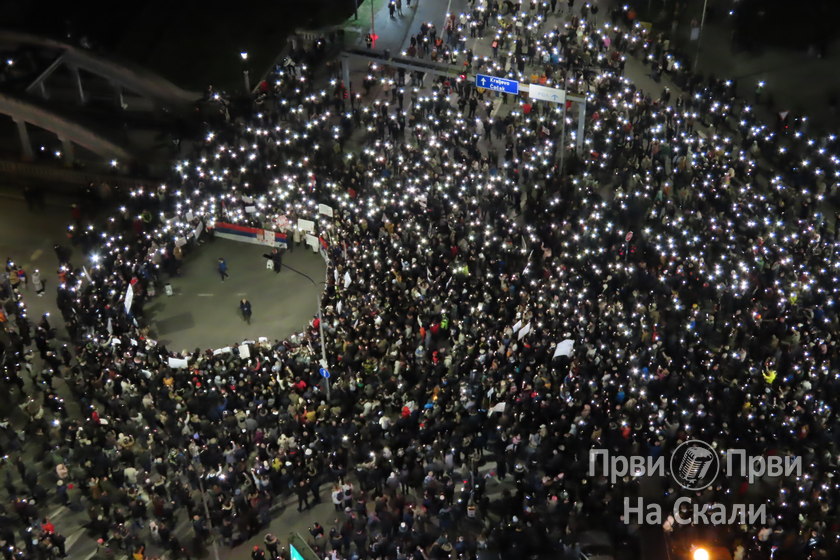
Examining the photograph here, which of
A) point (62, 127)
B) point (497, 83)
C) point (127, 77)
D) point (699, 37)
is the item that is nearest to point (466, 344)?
point (497, 83)

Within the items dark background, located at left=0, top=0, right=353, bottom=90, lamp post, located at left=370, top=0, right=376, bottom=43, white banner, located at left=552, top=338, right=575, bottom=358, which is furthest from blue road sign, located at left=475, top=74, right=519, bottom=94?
dark background, located at left=0, top=0, right=353, bottom=90

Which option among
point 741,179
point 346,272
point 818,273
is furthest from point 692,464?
point 741,179

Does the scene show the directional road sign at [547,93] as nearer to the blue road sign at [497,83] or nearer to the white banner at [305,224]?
the blue road sign at [497,83]

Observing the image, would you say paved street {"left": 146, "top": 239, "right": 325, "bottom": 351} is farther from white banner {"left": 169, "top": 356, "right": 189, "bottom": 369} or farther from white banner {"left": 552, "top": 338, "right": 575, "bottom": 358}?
white banner {"left": 552, "top": 338, "right": 575, "bottom": 358}

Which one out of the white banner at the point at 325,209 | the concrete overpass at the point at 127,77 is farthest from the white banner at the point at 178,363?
the concrete overpass at the point at 127,77

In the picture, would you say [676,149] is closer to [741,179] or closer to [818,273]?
[741,179]

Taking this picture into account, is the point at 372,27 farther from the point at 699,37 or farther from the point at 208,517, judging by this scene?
the point at 208,517
